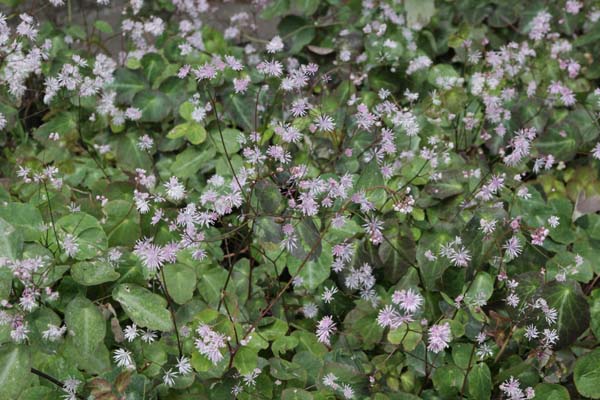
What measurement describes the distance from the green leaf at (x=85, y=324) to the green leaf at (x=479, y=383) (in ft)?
3.02

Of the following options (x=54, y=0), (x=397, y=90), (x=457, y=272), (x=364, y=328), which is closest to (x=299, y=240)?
(x=364, y=328)

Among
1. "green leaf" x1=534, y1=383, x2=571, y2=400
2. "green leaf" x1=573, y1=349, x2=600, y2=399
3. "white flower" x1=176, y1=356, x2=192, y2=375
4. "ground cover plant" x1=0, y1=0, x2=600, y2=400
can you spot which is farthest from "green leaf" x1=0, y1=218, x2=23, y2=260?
"green leaf" x1=573, y1=349, x2=600, y2=399

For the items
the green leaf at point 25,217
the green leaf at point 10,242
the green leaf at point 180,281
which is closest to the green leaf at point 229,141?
the green leaf at point 180,281

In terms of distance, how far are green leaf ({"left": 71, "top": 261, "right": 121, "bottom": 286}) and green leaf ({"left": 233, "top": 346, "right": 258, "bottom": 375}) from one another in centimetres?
35

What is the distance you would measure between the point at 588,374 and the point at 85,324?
1274 mm

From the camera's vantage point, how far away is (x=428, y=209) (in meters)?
2.13

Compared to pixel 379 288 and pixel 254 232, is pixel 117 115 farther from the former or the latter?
pixel 379 288

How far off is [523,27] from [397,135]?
1.03m

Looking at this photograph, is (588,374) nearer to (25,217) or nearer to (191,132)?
(191,132)

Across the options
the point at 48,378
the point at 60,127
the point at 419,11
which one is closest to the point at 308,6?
the point at 419,11

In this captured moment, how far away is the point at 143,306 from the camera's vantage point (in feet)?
5.77

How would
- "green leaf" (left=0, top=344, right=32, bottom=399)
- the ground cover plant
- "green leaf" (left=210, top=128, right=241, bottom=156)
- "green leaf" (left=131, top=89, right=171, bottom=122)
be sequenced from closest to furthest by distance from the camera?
"green leaf" (left=0, top=344, right=32, bottom=399), the ground cover plant, "green leaf" (left=210, top=128, right=241, bottom=156), "green leaf" (left=131, top=89, right=171, bottom=122)

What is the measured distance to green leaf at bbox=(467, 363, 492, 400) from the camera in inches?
70.0

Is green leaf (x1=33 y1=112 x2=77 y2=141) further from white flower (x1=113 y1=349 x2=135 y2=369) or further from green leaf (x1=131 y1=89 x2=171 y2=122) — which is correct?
white flower (x1=113 y1=349 x2=135 y2=369)
